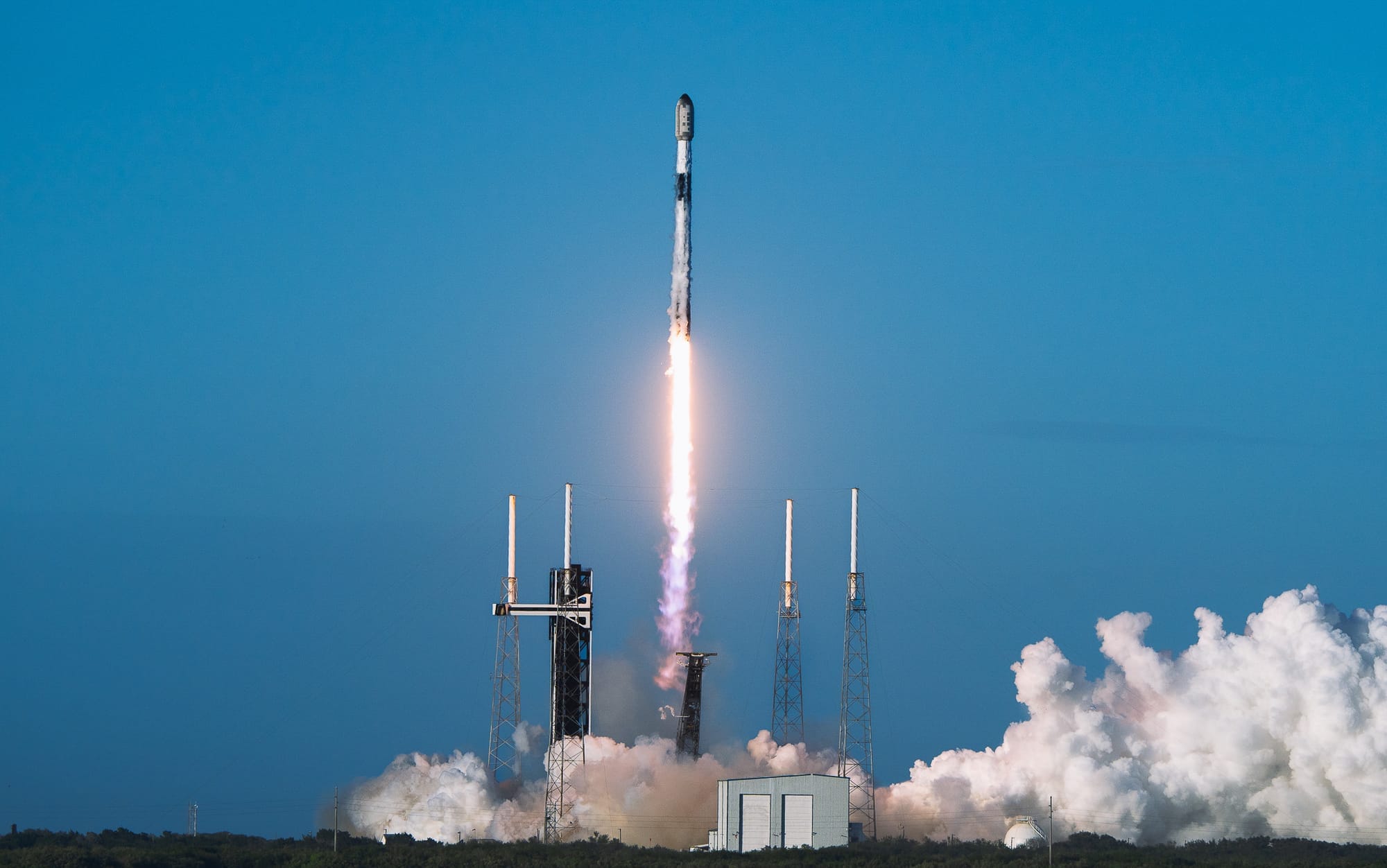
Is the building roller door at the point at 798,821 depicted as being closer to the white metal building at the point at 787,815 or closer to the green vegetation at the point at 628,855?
the white metal building at the point at 787,815

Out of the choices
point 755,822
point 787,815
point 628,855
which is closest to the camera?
point 628,855

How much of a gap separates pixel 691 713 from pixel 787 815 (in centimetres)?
949

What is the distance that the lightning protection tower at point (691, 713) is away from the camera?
360 feet

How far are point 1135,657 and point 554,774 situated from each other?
69.6 ft

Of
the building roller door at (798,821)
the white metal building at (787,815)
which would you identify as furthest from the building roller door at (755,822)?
the building roller door at (798,821)

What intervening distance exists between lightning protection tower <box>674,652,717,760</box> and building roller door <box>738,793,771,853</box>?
7.26 meters

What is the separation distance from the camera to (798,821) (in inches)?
4016

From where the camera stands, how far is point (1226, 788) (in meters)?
108

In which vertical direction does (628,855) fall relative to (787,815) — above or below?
below

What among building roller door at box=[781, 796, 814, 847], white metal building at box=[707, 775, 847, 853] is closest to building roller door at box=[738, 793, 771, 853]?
white metal building at box=[707, 775, 847, 853]

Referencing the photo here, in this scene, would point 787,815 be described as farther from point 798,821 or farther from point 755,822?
point 755,822

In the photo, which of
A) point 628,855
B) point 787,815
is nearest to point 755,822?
point 787,815

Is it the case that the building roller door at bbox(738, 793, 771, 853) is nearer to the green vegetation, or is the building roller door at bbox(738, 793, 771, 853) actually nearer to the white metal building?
the white metal building

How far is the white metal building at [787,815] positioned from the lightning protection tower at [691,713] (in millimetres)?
7222
